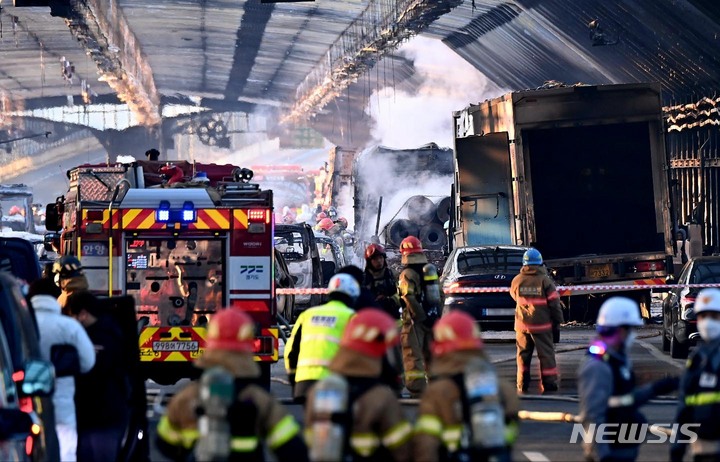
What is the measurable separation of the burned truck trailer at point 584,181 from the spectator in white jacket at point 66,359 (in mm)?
17236

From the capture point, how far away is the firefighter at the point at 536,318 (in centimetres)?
1814

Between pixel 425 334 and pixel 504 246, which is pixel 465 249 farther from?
pixel 425 334

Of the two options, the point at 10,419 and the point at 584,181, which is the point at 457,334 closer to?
the point at 10,419

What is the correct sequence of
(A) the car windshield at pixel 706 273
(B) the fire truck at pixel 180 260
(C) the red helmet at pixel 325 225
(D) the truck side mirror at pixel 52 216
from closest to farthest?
1. (B) the fire truck at pixel 180 260
2. (D) the truck side mirror at pixel 52 216
3. (A) the car windshield at pixel 706 273
4. (C) the red helmet at pixel 325 225

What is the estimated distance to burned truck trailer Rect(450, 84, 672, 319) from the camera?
27062 mm

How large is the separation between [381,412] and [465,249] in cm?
1878

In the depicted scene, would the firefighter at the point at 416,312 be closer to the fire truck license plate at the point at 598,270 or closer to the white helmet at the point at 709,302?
the white helmet at the point at 709,302

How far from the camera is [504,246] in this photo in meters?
26.2

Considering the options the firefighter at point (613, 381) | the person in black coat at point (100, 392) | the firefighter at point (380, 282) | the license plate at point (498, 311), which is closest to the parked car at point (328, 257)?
the license plate at point (498, 311)

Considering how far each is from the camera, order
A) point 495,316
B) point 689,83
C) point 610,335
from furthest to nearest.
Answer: point 689,83, point 495,316, point 610,335

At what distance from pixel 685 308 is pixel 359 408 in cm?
1534

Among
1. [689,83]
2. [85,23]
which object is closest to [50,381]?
[689,83]

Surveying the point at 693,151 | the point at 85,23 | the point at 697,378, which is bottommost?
the point at 697,378

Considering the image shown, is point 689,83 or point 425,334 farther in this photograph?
point 689,83
